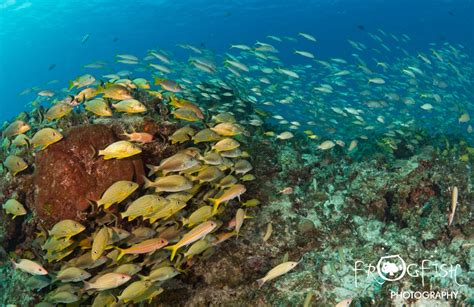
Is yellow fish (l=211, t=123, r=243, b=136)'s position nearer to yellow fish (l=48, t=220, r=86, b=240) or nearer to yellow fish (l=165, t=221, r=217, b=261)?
yellow fish (l=165, t=221, r=217, b=261)

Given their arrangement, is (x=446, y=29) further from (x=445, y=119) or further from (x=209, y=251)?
(x=209, y=251)

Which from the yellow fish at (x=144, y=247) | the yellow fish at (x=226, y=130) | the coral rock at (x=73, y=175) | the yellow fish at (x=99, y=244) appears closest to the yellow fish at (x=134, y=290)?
the yellow fish at (x=144, y=247)

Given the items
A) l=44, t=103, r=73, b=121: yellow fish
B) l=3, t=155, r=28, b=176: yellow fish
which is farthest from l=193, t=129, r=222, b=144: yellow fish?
l=3, t=155, r=28, b=176: yellow fish

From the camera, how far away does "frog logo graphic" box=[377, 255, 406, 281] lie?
5316 mm

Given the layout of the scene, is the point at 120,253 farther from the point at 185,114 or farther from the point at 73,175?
the point at 185,114

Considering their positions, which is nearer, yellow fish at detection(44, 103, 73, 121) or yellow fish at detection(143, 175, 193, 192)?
yellow fish at detection(143, 175, 193, 192)

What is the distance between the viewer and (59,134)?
5398 millimetres

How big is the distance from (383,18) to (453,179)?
65.0 metres

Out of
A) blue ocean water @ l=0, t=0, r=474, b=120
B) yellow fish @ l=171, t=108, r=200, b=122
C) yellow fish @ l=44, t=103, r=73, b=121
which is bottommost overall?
blue ocean water @ l=0, t=0, r=474, b=120

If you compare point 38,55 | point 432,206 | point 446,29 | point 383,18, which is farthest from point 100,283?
point 38,55

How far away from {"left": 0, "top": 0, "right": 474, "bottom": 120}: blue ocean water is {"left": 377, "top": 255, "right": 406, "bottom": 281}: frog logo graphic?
50.5 meters

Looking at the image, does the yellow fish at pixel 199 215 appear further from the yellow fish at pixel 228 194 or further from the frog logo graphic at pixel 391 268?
the frog logo graphic at pixel 391 268

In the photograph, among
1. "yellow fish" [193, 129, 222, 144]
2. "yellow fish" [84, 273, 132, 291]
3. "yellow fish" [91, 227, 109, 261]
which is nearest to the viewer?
"yellow fish" [84, 273, 132, 291]

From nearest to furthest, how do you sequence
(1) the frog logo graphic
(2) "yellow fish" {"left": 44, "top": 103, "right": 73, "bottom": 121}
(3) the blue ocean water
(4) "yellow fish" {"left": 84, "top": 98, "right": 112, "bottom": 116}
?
(1) the frog logo graphic
(4) "yellow fish" {"left": 84, "top": 98, "right": 112, "bottom": 116}
(2) "yellow fish" {"left": 44, "top": 103, "right": 73, "bottom": 121}
(3) the blue ocean water
